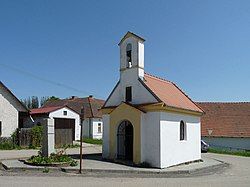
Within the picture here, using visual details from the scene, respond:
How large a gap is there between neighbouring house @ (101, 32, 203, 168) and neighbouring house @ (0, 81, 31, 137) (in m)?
13.9

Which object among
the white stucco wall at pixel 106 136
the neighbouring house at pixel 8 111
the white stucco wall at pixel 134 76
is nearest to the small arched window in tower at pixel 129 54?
the white stucco wall at pixel 134 76

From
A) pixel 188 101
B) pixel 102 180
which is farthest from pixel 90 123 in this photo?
pixel 102 180

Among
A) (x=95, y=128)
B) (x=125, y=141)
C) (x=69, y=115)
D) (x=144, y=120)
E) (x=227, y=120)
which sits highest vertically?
(x=69, y=115)

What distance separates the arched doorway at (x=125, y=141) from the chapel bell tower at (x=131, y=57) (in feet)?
9.42

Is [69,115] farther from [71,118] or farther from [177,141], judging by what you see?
[177,141]

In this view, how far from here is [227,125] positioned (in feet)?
135

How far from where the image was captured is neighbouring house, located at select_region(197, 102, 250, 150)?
39062 millimetres

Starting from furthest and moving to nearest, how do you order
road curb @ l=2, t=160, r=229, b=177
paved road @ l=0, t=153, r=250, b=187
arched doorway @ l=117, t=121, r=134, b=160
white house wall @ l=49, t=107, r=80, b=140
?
white house wall @ l=49, t=107, r=80, b=140
arched doorway @ l=117, t=121, r=134, b=160
road curb @ l=2, t=160, r=229, b=177
paved road @ l=0, t=153, r=250, b=187

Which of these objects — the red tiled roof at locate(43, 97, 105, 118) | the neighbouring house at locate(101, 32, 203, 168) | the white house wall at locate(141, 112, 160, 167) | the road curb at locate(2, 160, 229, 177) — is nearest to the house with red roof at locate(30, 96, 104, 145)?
the red tiled roof at locate(43, 97, 105, 118)

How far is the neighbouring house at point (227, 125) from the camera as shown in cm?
3906

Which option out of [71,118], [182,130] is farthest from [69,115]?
[182,130]

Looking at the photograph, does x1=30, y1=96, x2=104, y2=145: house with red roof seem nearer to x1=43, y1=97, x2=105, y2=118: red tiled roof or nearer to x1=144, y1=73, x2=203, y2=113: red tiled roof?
x1=43, y1=97, x2=105, y2=118: red tiled roof

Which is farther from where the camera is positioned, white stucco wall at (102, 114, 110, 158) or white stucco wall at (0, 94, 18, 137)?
white stucco wall at (0, 94, 18, 137)

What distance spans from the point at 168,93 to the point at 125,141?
417 centimetres
